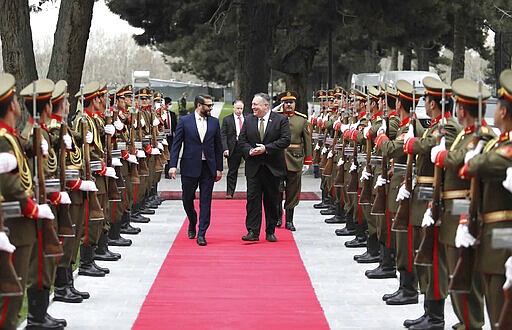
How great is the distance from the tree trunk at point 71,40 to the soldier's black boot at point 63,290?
34.2ft

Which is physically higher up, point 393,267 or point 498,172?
point 498,172

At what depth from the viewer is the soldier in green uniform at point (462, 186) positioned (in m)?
7.44

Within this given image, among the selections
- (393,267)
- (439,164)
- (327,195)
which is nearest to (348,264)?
(393,267)

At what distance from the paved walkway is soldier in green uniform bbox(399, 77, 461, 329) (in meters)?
0.29

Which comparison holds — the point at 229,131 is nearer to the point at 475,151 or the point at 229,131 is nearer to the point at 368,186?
the point at 368,186

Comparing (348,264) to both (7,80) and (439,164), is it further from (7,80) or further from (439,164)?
→ (7,80)

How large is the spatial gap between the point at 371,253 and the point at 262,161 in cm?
227

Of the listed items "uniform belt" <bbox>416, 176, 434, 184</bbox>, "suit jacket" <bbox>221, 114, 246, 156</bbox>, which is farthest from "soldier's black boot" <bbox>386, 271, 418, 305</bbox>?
"suit jacket" <bbox>221, 114, 246, 156</bbox>

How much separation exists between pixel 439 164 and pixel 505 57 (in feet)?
127

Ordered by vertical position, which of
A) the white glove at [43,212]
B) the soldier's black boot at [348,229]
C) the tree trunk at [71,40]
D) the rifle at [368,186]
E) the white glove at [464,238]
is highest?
the tree trunk at [71,40]

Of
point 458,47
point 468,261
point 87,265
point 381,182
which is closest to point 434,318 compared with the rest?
point 468,261

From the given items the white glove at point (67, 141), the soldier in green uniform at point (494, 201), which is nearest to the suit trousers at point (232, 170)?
the white glove at point (67, 141)

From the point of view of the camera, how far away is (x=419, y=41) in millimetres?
28250

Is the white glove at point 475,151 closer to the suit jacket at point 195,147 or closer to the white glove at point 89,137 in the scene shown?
the white glove at point 89,137
